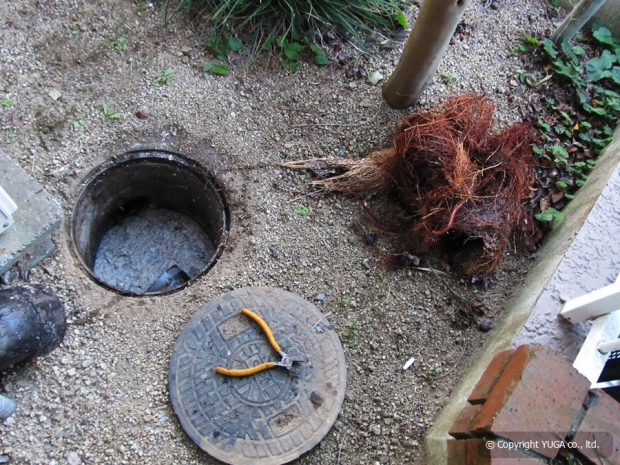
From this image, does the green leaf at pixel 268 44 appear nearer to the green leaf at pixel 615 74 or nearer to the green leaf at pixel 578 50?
the green leaf at pixel 578 50

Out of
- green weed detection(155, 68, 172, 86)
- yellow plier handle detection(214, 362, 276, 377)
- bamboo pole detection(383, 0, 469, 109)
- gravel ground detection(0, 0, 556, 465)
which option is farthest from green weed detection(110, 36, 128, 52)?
yellow plier handle detection(214, 362, 276, 377)

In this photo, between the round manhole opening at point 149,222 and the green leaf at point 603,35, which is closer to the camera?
the round manhole opening at point 149,222

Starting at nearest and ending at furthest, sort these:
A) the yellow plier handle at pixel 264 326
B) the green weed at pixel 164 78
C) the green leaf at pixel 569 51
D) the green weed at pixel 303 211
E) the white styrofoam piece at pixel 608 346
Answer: the white styrofoam piece at pixel 608 346, the yellow plier handle at pixel 264 326, the green weed at pixel 303 211, the green weed at pixel 164 78, the green leaf at pixel 569 51

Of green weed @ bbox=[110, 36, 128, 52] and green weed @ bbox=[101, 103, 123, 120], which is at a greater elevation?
green weed @ bbox=[110, 36, 128, 52]

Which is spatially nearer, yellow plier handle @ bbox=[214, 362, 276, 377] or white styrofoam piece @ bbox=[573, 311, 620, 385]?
white styrofoam piece @ bbox=[573, 311, 620, 385]

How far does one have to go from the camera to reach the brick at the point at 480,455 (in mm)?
1627

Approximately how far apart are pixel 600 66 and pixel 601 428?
7.62 ft

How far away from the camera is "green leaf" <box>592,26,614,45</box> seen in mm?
3217

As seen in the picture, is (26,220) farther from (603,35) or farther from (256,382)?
(603,35)

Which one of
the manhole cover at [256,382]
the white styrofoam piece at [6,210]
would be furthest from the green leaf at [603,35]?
the white styrofoam piece at [6,210]

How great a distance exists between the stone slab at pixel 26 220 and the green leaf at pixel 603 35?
3232 mm

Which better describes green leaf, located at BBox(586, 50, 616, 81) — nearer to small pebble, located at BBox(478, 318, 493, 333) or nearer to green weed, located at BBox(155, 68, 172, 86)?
small pebble, located at BBox(478, 318, 493, 333)

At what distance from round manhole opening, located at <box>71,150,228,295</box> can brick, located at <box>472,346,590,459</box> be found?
57.3 inches

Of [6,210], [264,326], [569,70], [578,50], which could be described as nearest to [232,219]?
[264,326]
